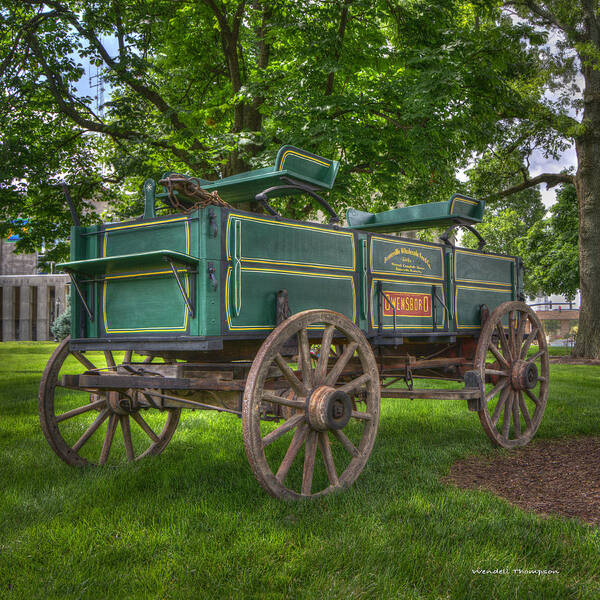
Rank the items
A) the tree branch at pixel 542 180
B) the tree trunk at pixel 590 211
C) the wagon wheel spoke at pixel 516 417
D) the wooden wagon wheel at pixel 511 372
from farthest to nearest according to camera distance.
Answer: the tree branch at pixel 542 180 → the tree trunk at pixel 590 211 → the wagon wheel spoke at pixel 516 417 → the wooden wagon wheel at pixel 511 372

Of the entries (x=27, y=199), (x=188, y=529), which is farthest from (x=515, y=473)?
(x=27, y=199)

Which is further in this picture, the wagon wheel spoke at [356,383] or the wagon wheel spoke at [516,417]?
the wagon wheel spoke at [516,417]

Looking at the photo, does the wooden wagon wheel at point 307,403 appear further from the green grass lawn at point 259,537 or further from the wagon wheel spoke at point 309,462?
the green grass lawn at point 259,537

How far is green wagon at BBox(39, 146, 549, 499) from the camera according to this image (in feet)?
13.4

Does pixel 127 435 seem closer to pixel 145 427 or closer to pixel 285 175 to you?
pixel 145 427

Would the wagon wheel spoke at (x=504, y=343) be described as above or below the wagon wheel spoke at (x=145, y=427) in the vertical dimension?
above

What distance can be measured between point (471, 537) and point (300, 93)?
344 inches

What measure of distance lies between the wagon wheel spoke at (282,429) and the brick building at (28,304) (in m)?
37.2

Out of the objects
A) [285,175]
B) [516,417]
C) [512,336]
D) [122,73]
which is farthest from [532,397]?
[122,73]

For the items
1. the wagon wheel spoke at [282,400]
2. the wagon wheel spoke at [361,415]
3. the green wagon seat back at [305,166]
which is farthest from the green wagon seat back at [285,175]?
the wagon wheel spoke at [361,415]

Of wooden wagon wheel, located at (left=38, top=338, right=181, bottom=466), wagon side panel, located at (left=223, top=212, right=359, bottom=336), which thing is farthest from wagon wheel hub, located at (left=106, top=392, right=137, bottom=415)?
wagon side panel, located at (left=223, top=212, right=359, bottom=336)

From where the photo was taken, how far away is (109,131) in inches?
450

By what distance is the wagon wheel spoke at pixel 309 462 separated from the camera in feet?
13.6

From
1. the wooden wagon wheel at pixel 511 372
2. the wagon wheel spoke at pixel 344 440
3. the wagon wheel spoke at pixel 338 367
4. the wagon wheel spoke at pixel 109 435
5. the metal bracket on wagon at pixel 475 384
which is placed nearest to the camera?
the wagon wheel spoke at pixel 344 440
